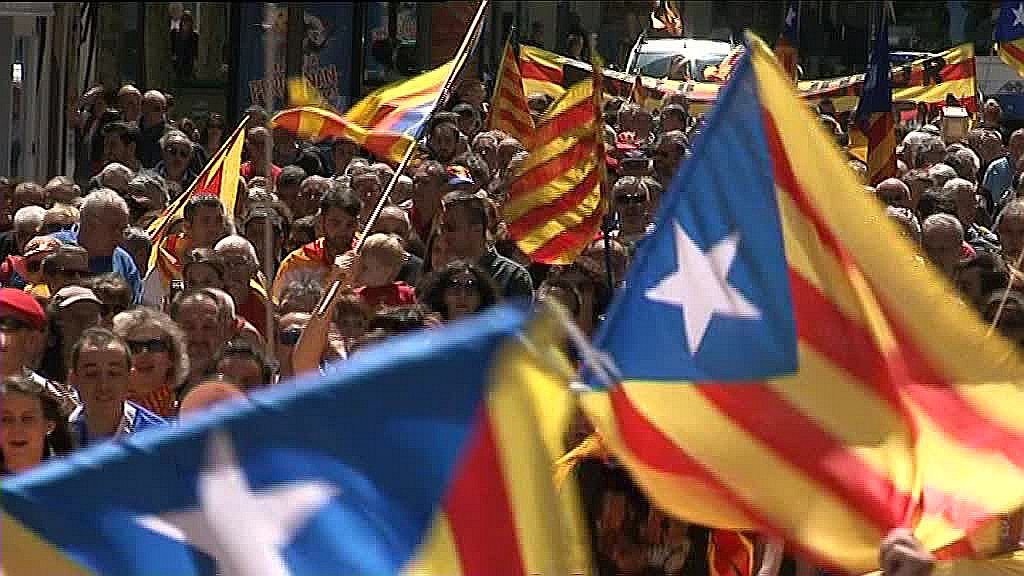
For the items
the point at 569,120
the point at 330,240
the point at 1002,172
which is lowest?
the point at 1002,172

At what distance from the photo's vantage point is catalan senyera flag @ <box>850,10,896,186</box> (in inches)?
513

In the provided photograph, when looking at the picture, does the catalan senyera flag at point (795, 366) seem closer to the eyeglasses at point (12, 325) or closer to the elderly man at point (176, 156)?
the eyeglasses at point (12, 325)

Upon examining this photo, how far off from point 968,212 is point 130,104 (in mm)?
6181

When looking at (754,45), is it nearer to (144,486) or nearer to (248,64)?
(144,486)

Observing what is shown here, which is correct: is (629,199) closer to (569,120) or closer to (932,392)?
(569,120)

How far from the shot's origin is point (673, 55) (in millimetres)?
21922

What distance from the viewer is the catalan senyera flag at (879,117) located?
42.8 feet

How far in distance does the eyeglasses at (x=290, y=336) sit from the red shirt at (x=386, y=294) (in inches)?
11.3

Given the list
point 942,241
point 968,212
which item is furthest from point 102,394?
point 968,212

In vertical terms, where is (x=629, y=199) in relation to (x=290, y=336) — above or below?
above

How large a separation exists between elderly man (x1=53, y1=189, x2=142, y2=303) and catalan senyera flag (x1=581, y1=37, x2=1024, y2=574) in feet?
15.2

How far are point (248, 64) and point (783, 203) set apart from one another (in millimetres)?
12403

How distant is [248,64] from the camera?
17.2m

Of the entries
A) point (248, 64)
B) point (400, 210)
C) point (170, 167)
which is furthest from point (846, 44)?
point (400, 210)
